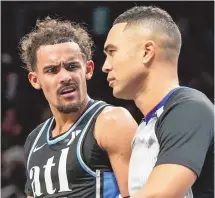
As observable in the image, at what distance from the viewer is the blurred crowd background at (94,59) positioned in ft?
15.2

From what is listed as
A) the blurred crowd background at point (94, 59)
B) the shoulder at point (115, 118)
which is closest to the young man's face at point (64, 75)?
the shoulder at point (115, 118)

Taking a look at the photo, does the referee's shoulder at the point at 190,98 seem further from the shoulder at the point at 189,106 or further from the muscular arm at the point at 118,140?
the muscular arm at the point at 118,140

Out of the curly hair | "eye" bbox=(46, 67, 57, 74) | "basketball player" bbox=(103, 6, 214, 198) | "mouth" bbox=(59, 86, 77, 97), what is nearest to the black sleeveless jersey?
"mouth" bbox=(59, 86, 77, 97)

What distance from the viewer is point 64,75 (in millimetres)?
2631

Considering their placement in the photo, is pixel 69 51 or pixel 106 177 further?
pixel 69 51

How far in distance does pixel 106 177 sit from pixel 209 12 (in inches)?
104

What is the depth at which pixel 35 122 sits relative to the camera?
4.82 meters

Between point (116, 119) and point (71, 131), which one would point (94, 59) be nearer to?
point (71, 131)

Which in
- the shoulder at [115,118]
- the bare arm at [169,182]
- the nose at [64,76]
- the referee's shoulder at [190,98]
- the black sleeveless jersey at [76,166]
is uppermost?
the nose at [64,76]

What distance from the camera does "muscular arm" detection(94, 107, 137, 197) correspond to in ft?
7.81

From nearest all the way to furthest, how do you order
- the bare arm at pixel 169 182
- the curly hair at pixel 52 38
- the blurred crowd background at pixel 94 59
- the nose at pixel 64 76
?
the bare arm at pixel 169 182 < the nose at pixel 64 76 < the curly hair at pixel 52 38 < the blurred crowd background at pixel 94 59

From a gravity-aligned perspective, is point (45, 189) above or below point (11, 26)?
below

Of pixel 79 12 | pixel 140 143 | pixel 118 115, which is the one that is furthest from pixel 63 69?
pixel 79 12

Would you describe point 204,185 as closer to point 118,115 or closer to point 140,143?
point 140,143
